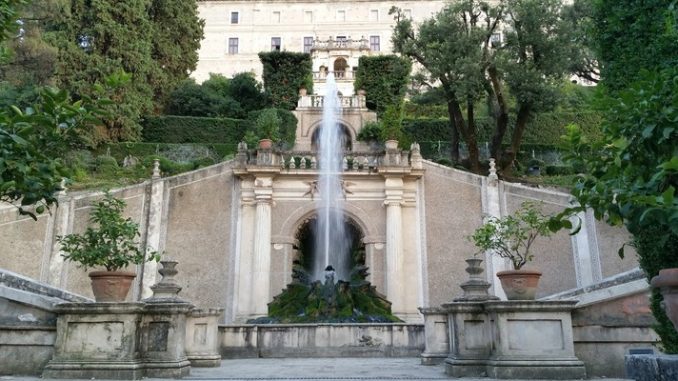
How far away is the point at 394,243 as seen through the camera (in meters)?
16.5

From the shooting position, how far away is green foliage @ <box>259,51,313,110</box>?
109 ft

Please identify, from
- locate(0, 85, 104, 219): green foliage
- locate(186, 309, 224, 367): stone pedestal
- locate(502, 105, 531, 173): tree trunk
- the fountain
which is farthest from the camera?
locate(502, 105, 531, 173): tree trunk

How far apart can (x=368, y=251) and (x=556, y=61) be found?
10399 millimetres

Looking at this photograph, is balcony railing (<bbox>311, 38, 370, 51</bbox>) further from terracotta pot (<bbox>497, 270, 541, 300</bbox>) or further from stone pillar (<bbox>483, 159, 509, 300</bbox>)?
terracotta pot (<bbox>497, 270, 541, 300</bbox>)

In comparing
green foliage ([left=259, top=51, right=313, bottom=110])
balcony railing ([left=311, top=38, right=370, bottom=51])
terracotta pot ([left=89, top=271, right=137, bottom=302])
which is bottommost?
terracotta pot ([left=89, top=271, right=137, bottom=302])

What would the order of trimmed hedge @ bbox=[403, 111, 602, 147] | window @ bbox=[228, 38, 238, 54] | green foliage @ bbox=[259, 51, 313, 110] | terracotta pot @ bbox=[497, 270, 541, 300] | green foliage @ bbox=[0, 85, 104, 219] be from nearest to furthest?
green foliage @ bbox=[0, 85, 104, 219], terracotta pot @ bbox=[497, 270, 541, 300], trimmed hedge @ bbox=[403, 111, 602, 147], green foliage @ bbox=[259, 51, 313, 110], window @ bbox=[228, 38, 238, 54]

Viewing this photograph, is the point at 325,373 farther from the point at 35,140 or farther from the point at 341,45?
the point at 341,45

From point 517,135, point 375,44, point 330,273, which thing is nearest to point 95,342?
point 330,273

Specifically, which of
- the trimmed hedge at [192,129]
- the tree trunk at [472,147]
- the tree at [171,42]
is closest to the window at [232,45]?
the tree at [171,42]

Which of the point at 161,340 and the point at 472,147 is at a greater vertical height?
the point at 472,147

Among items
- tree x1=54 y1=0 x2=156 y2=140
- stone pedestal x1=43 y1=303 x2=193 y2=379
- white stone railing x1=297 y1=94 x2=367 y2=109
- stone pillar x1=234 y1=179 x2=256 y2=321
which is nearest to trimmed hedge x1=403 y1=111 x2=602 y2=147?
white stone railing x1=297 y1=94 x2=367 y2=109

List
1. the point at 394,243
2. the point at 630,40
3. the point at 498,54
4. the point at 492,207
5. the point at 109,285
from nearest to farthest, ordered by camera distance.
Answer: the point at 109,285
the point at 630,40
the point at 394,243
the point at 492,207
the point at 498,54

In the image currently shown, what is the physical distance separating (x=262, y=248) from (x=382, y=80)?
1979 cm

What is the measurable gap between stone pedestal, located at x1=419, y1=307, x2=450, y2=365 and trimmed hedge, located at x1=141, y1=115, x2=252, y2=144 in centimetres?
2341
